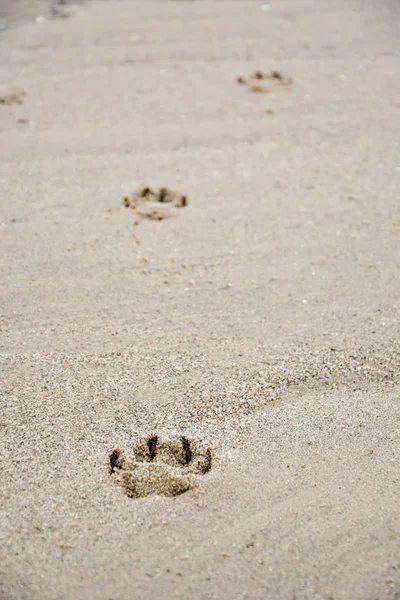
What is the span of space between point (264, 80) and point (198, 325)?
2.19 metres

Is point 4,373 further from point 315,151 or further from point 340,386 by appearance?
point 315,151

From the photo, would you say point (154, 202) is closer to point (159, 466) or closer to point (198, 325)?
point (198, 325)

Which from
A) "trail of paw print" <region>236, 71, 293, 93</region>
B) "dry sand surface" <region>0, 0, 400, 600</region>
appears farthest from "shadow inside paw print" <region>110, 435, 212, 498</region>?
"trail of paw print" <region>236, 71, 293, 93</region>

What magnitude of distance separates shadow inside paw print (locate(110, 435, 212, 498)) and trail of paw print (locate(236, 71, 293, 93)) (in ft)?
8.38

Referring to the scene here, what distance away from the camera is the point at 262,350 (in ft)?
6.85

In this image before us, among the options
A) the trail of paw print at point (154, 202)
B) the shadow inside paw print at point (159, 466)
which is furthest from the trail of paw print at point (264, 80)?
the shadow inside paw print at point (159, 466)

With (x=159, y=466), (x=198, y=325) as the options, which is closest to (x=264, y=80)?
(x=198, y=325)

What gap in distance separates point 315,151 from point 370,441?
1771 mm

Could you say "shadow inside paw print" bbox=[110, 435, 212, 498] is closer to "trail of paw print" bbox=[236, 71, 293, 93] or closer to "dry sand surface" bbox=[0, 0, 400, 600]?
"dry sand surface" bbox=[0, 0, 400, 600]

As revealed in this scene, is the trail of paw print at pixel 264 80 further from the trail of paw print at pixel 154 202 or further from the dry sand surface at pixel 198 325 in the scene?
the trail of paw print at pixel 154 202

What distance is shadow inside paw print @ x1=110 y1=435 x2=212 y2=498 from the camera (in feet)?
5.49

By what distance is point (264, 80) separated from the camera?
375cm

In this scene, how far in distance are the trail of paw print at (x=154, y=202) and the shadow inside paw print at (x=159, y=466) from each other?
1165mm

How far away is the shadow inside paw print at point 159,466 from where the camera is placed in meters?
1.67
